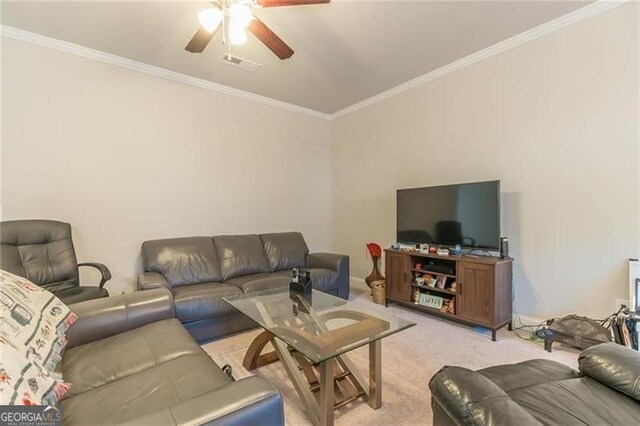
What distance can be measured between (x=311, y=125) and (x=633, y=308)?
13.6ft

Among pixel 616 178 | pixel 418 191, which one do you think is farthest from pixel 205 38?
pixel 616 178

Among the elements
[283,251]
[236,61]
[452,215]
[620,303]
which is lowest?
[620,303]

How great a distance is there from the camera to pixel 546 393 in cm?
117

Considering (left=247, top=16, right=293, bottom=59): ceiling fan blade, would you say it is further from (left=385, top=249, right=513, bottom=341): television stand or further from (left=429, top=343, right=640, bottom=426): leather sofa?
(left=385, top=249, right=513, bottom=341): television stand

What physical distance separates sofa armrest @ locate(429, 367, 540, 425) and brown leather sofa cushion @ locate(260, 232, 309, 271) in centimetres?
270

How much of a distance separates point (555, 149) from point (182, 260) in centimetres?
370

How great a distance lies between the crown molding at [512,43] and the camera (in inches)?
94.3

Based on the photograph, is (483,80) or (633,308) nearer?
(633,308)

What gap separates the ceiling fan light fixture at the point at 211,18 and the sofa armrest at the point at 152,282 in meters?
2.01

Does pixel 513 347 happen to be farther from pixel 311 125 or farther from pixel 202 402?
pixel 311 125

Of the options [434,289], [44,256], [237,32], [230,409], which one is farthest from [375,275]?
[44,256]

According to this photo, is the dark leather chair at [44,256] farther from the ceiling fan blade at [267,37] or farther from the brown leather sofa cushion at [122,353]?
the ceiling fan blade at [267,37]

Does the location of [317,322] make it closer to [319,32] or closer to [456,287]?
[456,287]

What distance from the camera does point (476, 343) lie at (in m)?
2.58
